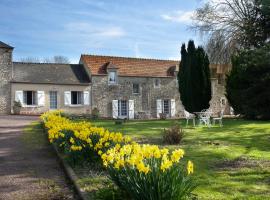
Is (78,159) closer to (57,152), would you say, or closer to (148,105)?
(57,152)

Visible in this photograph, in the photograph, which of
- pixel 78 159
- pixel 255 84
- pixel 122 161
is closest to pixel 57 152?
pixel 78 159

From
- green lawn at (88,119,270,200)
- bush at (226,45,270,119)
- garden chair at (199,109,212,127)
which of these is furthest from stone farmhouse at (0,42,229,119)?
green lawn at (88,119,270,200)

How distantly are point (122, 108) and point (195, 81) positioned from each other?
11413mm

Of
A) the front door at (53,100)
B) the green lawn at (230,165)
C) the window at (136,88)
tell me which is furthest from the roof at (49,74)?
the green lawn at (230,165)

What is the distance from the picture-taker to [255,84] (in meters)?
21.6

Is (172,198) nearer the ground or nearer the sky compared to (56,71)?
nearer the ground

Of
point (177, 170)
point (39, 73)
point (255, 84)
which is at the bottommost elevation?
point (177, 170)

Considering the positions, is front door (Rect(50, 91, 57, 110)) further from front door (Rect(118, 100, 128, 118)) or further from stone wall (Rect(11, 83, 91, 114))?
front door (Rect(118, 100, 128, 118))

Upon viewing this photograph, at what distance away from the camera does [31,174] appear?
7.21 m

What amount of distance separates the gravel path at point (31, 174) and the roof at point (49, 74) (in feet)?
71.6

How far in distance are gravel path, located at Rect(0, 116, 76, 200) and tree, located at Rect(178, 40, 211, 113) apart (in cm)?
1527

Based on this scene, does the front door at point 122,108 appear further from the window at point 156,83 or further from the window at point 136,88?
the window at point 156,83

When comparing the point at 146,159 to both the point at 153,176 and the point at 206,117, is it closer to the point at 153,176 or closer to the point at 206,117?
the point at 153,176

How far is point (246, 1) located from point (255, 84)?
925cm
